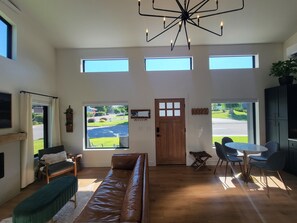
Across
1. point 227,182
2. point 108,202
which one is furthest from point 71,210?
point 227,182

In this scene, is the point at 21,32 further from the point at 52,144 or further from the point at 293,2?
the point at 293,2

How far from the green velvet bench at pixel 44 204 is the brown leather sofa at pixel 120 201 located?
0.48m

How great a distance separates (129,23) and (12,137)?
11.9 ft

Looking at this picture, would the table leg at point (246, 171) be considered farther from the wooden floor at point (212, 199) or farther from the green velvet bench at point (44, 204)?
the green velvet bench at point (44, 204)

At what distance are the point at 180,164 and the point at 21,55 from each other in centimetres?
506

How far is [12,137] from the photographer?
346cm

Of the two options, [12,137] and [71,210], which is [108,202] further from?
[12,137]

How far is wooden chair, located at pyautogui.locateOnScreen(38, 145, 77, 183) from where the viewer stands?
396 cm

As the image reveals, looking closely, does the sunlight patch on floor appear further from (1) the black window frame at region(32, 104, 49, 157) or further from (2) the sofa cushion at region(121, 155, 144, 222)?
(1) the black window frame at region(32, 104, 49, 157)

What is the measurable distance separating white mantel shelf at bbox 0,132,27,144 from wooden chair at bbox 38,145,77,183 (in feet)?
2.30

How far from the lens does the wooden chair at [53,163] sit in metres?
3.96

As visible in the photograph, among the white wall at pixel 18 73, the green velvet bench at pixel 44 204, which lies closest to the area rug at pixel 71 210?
the green velvet bench at pixel 44 204

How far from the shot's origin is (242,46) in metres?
5.41

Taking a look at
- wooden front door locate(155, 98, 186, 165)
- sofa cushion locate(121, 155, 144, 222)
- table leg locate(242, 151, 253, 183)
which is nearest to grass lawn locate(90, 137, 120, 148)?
wooden front door locate(155, 98, 186, 165)
